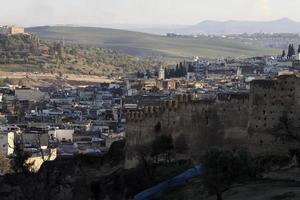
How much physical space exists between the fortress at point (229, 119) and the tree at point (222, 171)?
140 inches

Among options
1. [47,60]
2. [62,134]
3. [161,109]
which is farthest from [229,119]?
[47,60]

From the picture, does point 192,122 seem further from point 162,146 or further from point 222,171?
point 222,171

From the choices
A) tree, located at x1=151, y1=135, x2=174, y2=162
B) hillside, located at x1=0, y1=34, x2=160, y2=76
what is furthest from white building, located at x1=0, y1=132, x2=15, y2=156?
hillside, located at x1=0, y1=34, x2=160, y2=76

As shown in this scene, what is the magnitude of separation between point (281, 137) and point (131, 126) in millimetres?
9821

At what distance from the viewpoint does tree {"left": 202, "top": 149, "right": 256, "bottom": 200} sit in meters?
30.7

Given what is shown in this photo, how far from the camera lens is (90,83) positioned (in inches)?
6093

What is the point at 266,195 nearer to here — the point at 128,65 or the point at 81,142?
the point at 81,142

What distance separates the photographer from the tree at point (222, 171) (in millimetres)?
30731

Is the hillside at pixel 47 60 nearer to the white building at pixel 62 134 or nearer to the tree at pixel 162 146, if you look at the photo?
the white building at pixel 62 134

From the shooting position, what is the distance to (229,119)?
37250 mm

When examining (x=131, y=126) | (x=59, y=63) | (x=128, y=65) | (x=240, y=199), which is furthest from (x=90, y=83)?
(x=240, y=199)

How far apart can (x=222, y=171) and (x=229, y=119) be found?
6637mm

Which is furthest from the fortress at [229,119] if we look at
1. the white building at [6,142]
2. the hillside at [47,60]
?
the hillside at [47,60]

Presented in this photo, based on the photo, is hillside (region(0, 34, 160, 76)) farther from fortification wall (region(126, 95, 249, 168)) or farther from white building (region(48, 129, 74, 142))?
fortification wall (region(126, 95, 249, 168))
